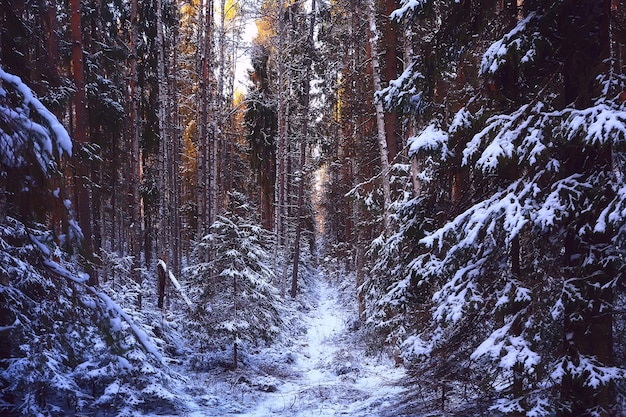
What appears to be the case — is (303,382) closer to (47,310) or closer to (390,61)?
(47,310)

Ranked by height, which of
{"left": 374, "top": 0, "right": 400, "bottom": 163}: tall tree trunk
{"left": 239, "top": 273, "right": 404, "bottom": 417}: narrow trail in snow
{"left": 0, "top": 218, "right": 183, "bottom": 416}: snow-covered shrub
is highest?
{"left": 374, "top": 0, "right": 400, "bottom": 163}: tall tree trunk

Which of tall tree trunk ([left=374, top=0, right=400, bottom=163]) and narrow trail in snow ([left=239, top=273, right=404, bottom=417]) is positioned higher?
tall tree trunk ([left=374, top=0, right=400, bottom=163])

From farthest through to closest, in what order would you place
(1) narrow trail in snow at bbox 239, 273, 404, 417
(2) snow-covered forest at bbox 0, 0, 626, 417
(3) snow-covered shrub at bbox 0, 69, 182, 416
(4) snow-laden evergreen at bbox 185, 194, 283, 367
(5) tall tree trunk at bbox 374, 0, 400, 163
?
(4) snow-laden evergreen at bbox 185, 194, 283, 367 → (5) tall tree trunk at bbox 374, 0, 400, 163 → (1) narrow trail in snow at bbox 239, 273, 404, 417 → (2) snow-covered forest at bbox 0, 0, 626, 417 → (3) snow-covered shrub at bbox 0, 69, 182, 416

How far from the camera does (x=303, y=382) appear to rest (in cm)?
1067

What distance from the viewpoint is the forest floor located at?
851cm

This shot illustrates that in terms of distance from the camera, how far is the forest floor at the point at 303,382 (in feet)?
27.9

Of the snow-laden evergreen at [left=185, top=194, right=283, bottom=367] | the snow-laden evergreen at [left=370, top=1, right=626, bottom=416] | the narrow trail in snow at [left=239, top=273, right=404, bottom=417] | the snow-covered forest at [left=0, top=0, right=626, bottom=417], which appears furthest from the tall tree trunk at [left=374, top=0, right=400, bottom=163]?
the narrow trail in snow at [left=239, top=273, right=404, bottom=417]

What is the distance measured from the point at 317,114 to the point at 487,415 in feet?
60.0

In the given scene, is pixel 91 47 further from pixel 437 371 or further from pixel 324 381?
pixel 437 371

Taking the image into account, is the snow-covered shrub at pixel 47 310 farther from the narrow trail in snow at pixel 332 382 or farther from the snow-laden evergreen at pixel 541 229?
the snow-laden evergreen at pixel 541 229

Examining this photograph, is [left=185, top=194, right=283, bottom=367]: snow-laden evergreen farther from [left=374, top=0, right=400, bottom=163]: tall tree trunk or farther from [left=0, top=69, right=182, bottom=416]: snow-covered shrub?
[left=374, top=0, right=400, bottom=163]: tall tree trunk

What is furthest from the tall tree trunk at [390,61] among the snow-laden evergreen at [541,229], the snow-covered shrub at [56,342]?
the snow-covered shrub at [56,342]

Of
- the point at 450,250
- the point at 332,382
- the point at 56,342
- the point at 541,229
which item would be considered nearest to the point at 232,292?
the point at 332,382

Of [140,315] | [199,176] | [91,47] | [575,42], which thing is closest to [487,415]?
[575,42]
